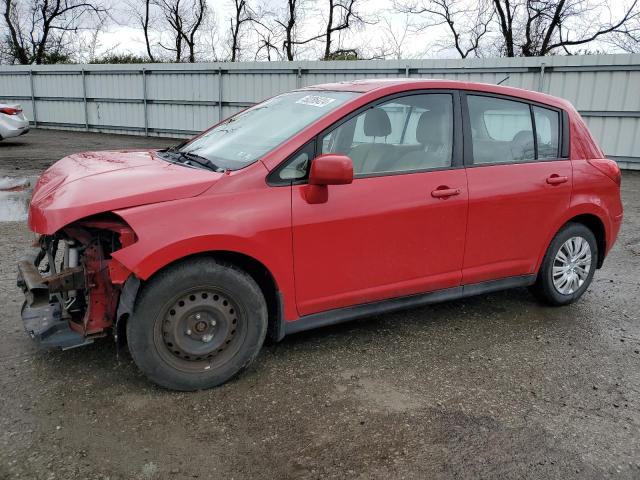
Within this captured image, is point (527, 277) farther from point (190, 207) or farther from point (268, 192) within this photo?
point (190, 207)

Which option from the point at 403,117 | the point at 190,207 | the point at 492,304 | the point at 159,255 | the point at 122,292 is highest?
the point at 403,117

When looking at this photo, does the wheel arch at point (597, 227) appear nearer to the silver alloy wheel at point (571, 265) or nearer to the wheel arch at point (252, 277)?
the silver alloy wheel at point (571, 265)

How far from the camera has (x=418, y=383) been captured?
130 inches

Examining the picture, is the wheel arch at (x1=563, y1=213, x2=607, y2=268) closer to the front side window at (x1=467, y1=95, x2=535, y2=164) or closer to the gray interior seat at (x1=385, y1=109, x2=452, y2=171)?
the front side window at (x1=467, y1=95, x2=535, y2=164)

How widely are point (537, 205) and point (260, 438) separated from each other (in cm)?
265

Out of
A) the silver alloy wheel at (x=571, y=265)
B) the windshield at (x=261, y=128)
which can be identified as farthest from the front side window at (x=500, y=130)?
the windshield at (x=261, y=128)

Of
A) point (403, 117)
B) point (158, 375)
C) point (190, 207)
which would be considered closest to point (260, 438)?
point (158, 375)

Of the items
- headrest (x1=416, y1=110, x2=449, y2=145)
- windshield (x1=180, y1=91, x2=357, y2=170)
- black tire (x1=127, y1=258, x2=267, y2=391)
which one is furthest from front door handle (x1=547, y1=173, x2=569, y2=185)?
black tire (x1=127, y1=258, x2=267, y2=391)

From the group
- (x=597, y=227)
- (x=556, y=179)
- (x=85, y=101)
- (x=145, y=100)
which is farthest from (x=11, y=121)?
(x=597, y=227)

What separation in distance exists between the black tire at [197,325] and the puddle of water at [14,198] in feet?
16.4

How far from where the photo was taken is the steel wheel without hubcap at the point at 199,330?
2.99 m

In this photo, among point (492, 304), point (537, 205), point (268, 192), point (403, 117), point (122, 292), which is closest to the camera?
point (122, 292)

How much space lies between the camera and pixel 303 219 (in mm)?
3184

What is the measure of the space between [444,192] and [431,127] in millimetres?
481
